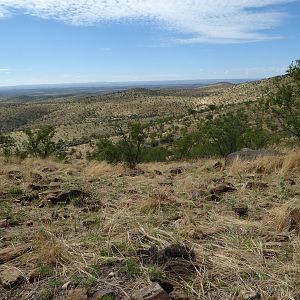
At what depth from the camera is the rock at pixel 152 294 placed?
11.6 feet

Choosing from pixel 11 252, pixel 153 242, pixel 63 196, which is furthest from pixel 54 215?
pixel 153 242

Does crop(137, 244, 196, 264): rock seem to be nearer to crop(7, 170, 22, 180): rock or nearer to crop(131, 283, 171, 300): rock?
crop(131, 283, 171, 300): rock

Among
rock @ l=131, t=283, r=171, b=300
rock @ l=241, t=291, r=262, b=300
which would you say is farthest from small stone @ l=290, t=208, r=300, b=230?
rock @ l=131, t=283, r=171, b=300

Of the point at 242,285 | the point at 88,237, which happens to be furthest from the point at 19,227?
the point at 242,285

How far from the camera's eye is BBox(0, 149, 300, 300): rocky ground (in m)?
3.89

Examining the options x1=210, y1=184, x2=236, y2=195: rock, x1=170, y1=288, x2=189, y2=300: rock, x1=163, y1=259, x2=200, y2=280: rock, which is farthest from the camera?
x1=210, y1=184, x2=236, y2=195: rock

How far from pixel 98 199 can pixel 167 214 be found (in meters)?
1.79

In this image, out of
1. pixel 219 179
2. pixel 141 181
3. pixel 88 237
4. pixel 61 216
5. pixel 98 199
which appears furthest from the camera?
pixel 141 181

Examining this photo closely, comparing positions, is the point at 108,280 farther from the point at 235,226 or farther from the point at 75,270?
the point at 235,226

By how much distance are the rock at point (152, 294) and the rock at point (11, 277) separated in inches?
51.5

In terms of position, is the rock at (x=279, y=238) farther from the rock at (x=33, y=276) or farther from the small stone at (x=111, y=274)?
the rock at (x=33, y=276)

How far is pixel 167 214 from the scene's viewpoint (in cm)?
625

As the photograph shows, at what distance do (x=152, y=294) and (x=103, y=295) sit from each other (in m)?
0.47

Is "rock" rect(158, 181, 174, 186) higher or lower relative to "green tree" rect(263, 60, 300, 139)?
lower
